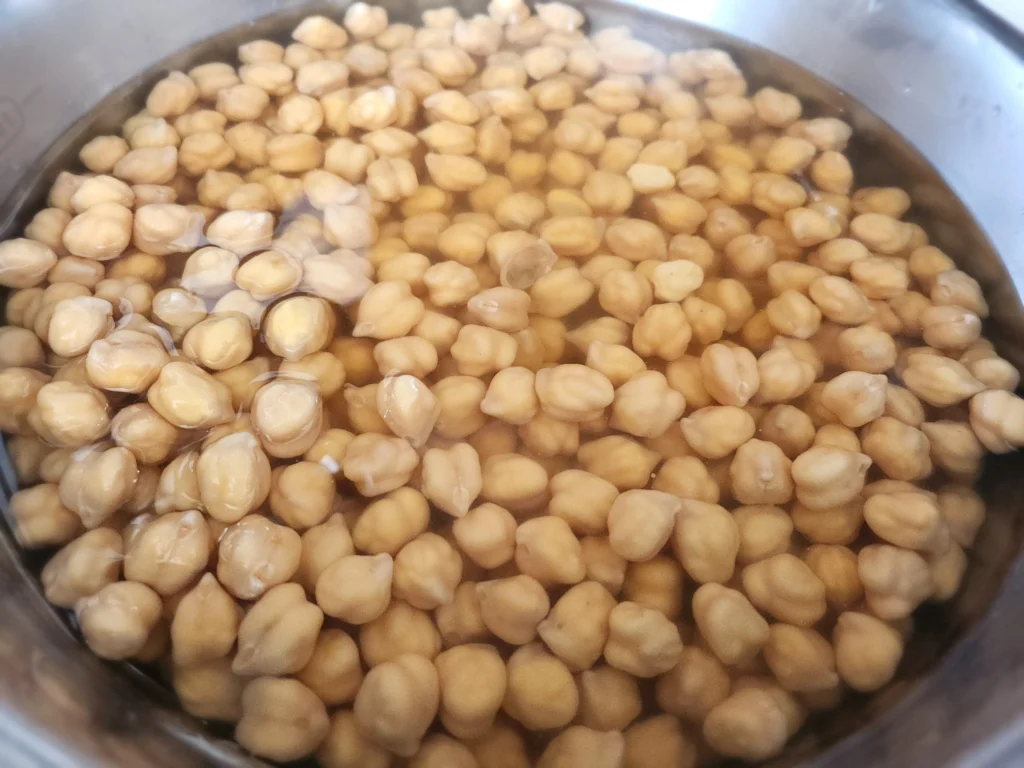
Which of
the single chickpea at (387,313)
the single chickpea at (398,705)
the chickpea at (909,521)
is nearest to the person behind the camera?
the single chickpea at (398,705)

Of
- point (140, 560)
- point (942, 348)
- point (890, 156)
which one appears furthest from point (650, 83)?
point (140, 560)

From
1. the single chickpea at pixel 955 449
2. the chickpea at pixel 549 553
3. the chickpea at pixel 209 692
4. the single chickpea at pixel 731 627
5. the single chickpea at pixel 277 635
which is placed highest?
the single chickpea at pixel 955 449

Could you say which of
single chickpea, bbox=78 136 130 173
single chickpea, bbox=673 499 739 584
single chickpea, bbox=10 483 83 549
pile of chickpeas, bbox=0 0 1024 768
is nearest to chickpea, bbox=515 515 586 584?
pile of chickpeas, bbox=0 0 1024 768

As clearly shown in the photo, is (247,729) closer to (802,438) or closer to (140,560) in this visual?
(140,560)

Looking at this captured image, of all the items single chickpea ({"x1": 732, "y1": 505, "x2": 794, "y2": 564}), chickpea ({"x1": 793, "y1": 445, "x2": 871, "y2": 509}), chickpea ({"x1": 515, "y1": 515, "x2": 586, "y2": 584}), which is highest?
chickpea ({"x1": 793, "y1": 445, "x2": 871, "y2": 509})

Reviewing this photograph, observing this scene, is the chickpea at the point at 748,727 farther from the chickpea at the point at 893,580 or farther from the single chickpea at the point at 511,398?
the single chickpea at the point at 511,398

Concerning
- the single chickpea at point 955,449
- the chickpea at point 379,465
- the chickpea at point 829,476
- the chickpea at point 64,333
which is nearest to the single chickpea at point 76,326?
the chickpea at point 64,333

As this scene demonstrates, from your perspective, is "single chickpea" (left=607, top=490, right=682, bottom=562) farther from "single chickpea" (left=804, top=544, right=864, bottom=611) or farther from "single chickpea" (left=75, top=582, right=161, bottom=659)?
"single chickpea" (left=75, top=582, right=161, bottom=659)
